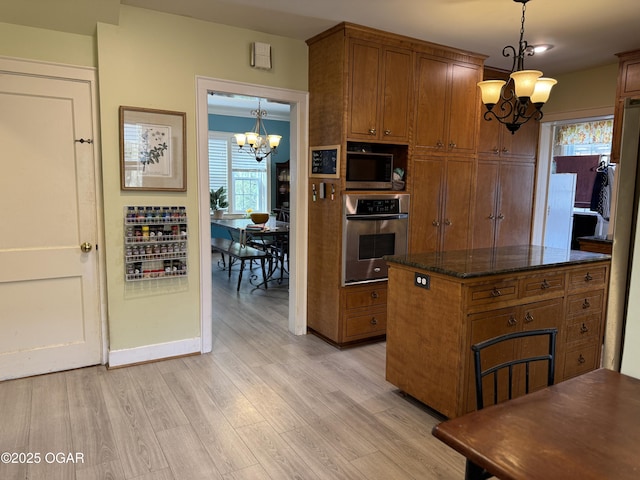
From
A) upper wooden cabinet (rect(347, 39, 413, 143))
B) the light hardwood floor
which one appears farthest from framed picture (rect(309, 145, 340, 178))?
the light hardwood floor

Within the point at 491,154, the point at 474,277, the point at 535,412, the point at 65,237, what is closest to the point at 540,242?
the point at 491,154

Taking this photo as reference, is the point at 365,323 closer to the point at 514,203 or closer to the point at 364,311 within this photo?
the point at 364,311

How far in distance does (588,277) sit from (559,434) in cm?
215

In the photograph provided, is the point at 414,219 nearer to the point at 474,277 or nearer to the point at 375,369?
the point at 375,369

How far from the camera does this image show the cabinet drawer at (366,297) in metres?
3.64

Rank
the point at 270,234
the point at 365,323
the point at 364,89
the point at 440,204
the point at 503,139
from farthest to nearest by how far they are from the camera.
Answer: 1. the point at 270,234
2. the point at 503,139
3. the point at 440,204
4. the point at 365,323
5. the point at 364,89

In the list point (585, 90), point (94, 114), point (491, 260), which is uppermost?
point (585, 90)

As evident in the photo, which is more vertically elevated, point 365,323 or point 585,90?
point 585,90

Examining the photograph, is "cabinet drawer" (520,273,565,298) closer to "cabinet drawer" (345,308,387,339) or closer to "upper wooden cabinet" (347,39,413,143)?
"cabinet drawer" (345,308,387,339)

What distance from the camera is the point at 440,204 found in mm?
4062

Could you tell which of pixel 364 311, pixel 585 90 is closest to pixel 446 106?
pixel 585 90

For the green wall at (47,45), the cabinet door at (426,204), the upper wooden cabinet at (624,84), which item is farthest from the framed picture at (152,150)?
the upper wooden cabinet at (624,84)

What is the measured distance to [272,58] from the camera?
11.8 feet

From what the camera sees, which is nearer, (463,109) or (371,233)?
(371,233)
